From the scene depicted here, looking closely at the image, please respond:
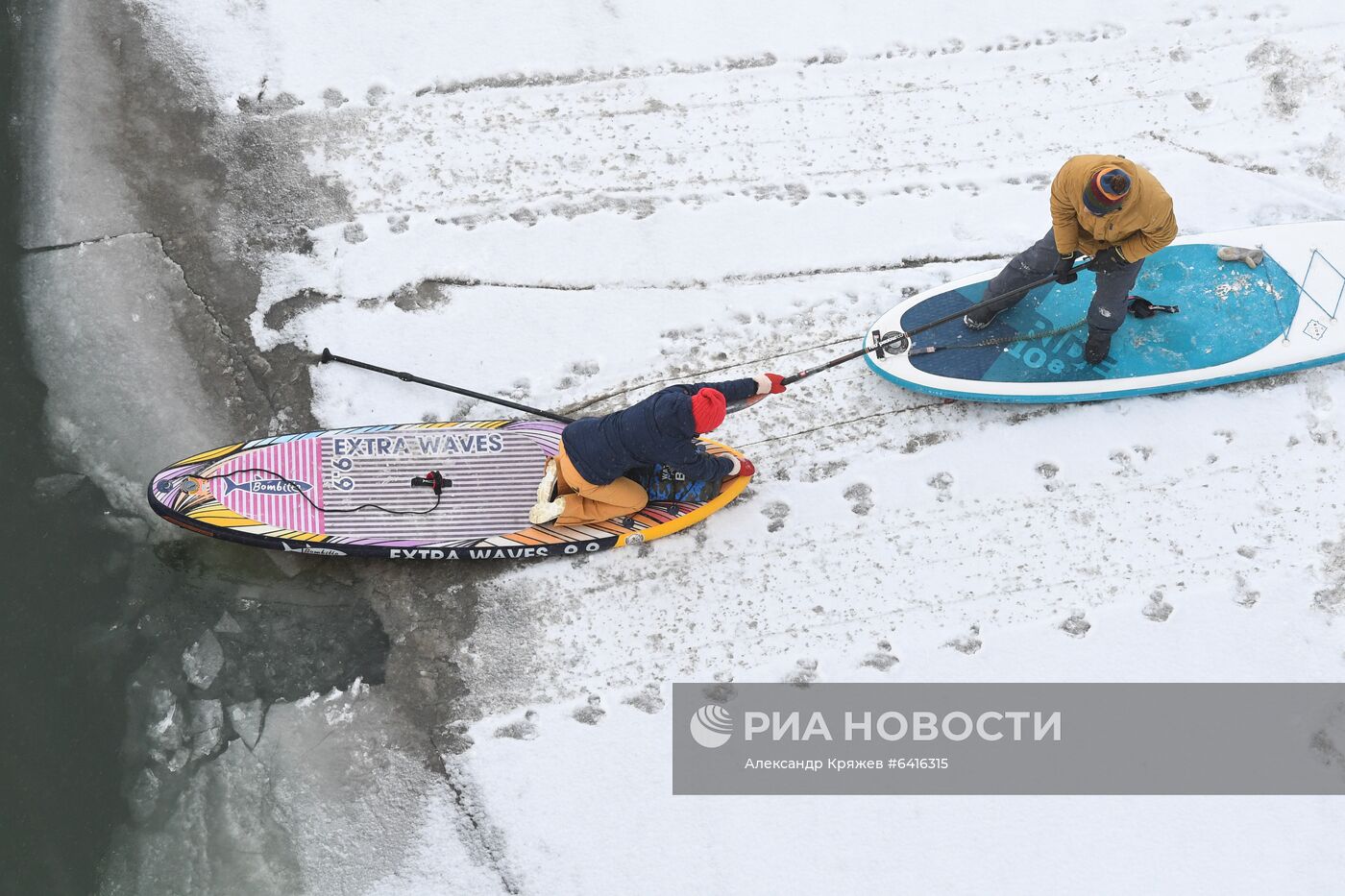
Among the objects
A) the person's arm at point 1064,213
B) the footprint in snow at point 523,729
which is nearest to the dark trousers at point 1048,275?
the person's arm at point 1064,213

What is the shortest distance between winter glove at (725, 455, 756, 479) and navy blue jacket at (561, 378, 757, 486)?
39 cm

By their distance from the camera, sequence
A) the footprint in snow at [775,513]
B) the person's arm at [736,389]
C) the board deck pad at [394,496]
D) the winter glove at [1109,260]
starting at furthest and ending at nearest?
the footprint in snow at [775,513]
the board deck pad at [394,496]
the winter glove at [1109,260]
the person's arm at [736,389]

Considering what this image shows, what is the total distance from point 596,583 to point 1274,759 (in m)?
3.83

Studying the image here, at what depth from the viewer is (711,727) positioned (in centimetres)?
515

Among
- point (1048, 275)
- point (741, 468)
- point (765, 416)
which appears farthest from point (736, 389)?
point (1048, 275)

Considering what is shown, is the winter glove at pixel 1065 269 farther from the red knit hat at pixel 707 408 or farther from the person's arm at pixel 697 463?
the red knit hat at pixel 707 408

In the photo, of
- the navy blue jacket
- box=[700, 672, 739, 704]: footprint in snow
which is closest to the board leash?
the navy blue jacket

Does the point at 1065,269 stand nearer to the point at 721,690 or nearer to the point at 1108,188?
the point at 1108,188

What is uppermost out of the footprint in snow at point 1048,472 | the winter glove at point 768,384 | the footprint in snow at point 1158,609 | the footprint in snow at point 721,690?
the winter glove at point 768,384

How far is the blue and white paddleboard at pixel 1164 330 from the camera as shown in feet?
17.3

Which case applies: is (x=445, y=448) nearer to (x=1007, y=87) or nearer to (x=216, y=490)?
(x=216, y=490)

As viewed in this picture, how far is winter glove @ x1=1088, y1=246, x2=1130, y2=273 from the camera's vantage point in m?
4.63

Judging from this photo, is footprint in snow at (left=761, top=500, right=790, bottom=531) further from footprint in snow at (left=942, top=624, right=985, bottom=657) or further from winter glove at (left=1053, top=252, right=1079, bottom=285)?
A: winter glove at (left=1053, top=252, right=1079, bottom=285)

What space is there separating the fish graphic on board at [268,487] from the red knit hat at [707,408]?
2.36m
